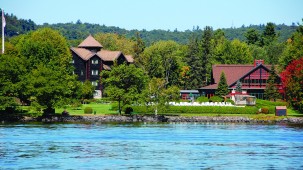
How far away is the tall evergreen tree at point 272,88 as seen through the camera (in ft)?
444

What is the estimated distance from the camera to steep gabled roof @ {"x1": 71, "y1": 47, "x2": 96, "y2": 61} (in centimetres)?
15810

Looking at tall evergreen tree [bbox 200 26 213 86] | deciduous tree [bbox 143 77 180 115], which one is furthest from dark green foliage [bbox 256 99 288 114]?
tall evergreen tree [bbox 200 26 213 86]

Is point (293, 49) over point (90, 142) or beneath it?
over

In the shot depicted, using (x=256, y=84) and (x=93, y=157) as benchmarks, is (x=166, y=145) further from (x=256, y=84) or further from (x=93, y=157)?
(x=256, y=84)

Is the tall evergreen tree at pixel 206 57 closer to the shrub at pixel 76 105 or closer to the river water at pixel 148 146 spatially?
the shrub at pixel 76 105

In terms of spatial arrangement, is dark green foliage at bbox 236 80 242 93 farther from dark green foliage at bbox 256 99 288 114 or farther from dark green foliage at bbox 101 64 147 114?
dark green foliage at bbox 101 64 147 114

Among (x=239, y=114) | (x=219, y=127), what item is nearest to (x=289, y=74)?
(x=239, y=114)

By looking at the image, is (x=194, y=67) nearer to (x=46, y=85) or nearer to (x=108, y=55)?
(x=108, y=55)

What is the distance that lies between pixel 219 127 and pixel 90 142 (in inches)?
1043

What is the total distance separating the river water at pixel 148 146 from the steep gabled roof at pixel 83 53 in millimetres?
68911

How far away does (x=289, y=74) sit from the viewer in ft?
370

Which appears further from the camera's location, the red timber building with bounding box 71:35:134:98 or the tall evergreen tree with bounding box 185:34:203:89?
the tall evergreen tree with bounding box 185:34:203:89

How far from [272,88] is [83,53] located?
44.1 meters

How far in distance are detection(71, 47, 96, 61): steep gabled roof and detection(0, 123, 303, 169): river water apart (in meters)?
68.9
